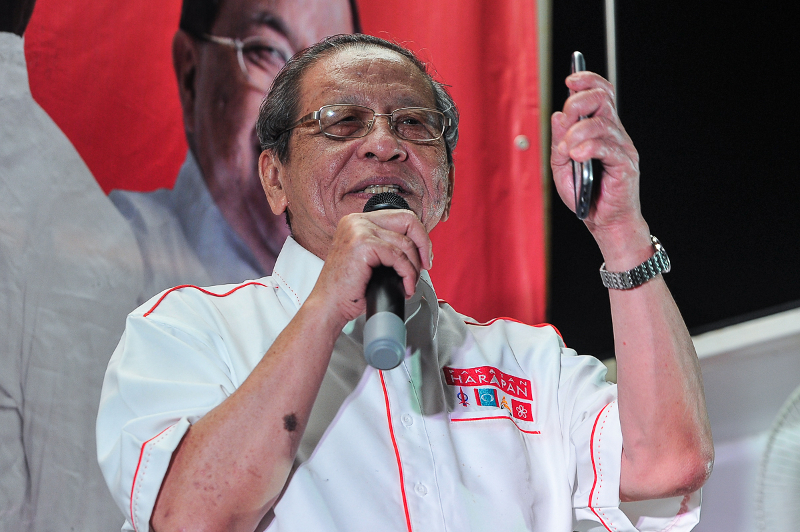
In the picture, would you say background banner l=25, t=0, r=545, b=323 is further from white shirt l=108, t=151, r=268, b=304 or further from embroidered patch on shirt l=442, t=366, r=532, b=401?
embroidered patch on shirt l=442, t=366, r=532, b=401

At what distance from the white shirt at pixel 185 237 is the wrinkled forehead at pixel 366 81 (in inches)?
21.2

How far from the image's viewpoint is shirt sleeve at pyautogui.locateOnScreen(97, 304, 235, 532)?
3.35 feet

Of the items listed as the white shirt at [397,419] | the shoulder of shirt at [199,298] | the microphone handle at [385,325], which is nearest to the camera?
the microphone handle at [385,325]

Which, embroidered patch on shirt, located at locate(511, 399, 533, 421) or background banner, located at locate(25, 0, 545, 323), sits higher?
background banner, located at locate(25, 0, 545, 323)

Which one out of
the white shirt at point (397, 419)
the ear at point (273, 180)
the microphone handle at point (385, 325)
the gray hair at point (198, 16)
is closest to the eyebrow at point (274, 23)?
the gray hair at point (198, 16)

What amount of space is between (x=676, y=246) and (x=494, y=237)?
0.54 meters

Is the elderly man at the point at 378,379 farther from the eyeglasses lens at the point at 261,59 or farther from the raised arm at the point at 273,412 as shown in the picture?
the eyeglasses lens at the point at 261,59

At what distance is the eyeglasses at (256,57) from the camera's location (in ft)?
6.57

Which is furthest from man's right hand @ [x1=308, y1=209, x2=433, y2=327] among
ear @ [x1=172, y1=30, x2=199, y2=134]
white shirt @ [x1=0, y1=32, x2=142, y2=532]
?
ear @ [x1=172, y1=30, x2=199, y2=134]

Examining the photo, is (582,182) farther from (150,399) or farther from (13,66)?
(13,66)

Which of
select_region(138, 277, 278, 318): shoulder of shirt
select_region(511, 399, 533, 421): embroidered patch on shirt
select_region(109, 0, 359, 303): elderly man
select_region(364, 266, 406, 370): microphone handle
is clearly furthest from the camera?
select_region(109, 0, 359, 303): elderly man

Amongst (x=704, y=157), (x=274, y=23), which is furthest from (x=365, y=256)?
(x=704, y=157)

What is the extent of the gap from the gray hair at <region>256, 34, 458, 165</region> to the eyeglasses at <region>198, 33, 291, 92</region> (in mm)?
349

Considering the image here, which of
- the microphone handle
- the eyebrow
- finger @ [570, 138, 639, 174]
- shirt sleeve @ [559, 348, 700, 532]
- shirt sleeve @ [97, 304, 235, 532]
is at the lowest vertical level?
shirt sleeve @ [559, 348, 700, 532]
